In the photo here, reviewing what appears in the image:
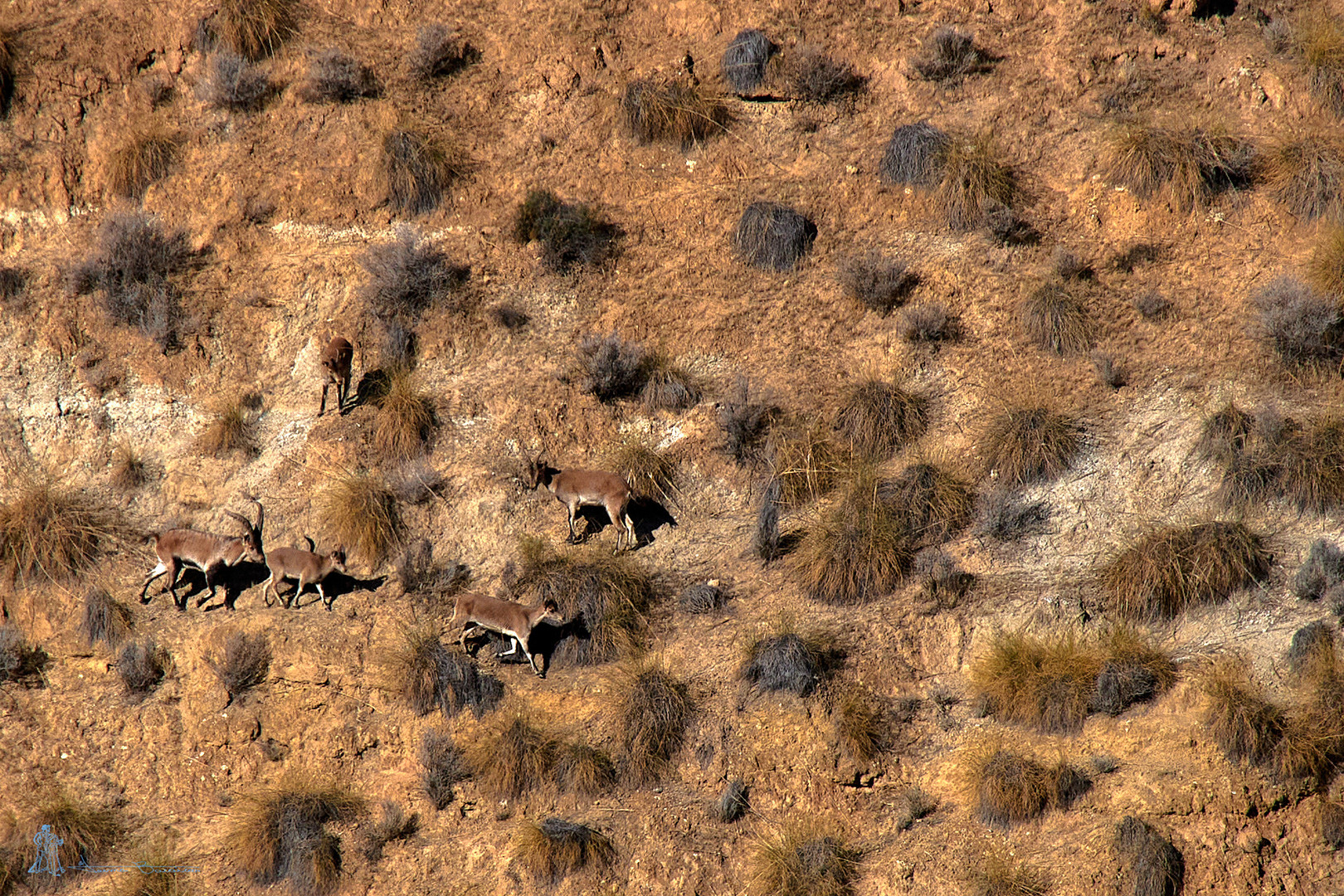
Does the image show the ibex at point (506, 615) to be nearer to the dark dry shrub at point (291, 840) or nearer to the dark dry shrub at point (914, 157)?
the dark dry shrub at point (291, 840)

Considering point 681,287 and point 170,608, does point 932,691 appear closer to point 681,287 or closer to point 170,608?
point 681,287

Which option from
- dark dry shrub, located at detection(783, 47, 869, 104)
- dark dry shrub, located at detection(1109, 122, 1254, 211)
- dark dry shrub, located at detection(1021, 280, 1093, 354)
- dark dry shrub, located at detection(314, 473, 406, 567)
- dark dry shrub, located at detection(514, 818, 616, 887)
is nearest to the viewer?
dark dry shrub, located at detection(514, 818, 616, 887)

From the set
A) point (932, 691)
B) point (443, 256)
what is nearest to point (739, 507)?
point (932, 691)

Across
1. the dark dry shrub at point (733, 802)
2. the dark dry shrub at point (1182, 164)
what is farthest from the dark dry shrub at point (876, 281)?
the dark dry shrub at point (733, 802)

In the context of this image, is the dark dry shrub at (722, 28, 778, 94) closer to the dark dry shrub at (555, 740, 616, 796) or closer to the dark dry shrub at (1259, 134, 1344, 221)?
the dark dry shrub at (1259, 134, 1344, 221)

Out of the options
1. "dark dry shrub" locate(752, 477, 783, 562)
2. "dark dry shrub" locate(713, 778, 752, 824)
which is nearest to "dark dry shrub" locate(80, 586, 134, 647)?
"dark dry shrub" locate(713, 778, 752, 824)
